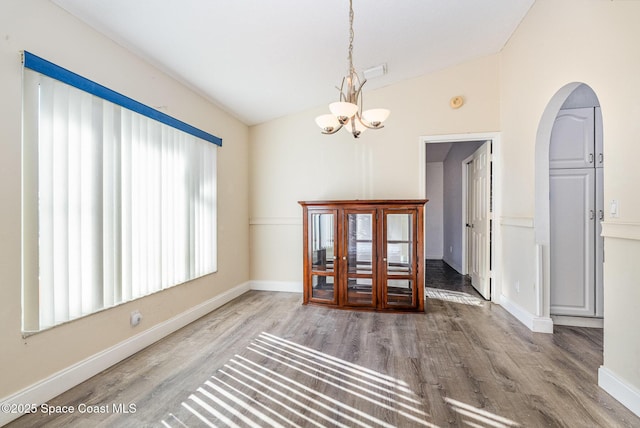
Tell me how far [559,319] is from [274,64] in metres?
3.73

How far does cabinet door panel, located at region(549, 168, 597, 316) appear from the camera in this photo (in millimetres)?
2732

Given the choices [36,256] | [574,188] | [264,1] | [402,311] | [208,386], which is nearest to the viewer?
[36,256]

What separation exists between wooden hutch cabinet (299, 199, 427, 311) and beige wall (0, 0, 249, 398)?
1.57 metres

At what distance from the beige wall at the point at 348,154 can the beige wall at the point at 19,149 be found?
1332 millimetres

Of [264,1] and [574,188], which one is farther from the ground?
[264,1]

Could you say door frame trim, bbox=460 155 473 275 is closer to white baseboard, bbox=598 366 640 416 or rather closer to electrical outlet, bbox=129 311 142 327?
white baseboard, bbox=598 366 640 416

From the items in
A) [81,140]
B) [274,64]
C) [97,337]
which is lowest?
[97,337]

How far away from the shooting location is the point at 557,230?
2816 millimetres

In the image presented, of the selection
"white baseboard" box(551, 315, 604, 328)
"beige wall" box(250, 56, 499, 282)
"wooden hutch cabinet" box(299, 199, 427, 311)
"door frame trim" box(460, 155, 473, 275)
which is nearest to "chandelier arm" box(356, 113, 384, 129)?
"wooden hutch cabinet" box(299, 199, 427, 311)

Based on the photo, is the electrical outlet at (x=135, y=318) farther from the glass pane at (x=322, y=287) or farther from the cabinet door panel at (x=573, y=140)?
the cabinet door panel at (x=573, y=140)

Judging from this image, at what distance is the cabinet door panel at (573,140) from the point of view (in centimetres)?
271

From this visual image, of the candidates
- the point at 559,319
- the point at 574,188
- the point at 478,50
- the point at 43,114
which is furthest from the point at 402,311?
the point at 43,114

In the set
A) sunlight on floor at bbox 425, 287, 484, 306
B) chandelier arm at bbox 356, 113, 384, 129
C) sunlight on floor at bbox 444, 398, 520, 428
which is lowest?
sunlight on floor at bbox 425, 287, 484, 306

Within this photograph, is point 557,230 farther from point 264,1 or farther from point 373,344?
point 264,1
